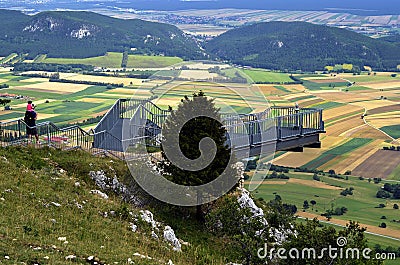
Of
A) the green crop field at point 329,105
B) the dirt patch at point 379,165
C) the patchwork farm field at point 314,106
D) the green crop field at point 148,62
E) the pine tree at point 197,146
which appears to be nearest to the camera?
the pine tree at point 197,146

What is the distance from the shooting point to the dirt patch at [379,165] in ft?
202

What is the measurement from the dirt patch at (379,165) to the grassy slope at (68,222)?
152 feet

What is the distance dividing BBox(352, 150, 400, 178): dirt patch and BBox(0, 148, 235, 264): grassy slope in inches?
1822

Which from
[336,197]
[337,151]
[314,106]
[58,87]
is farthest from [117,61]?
[336,197]

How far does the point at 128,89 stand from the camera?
10219 cm

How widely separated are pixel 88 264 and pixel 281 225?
343 inches

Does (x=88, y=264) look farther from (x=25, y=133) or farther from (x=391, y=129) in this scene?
(x=391, y=129)

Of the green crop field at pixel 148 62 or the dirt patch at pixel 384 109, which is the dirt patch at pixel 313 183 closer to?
the dirt patch at pixel 384 109

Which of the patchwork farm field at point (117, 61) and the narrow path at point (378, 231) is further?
the patchwork farm field at point (117, 61)

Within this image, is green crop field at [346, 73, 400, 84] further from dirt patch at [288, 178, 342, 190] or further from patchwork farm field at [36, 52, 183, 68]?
dirt patch at [288, 178, 342, 190]

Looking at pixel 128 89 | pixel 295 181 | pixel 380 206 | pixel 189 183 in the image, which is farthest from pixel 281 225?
pixel 128 89

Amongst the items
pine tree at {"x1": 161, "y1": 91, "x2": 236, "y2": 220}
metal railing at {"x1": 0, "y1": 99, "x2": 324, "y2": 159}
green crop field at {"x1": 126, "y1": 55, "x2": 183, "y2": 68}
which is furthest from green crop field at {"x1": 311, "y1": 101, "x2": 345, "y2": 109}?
pine tree at {"x1": 161, "y1": 91, "x2": 236, "y2": 220}

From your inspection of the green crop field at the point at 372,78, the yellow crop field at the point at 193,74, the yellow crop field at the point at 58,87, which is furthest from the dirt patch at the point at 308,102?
the yellow crop field at the point at 193,74

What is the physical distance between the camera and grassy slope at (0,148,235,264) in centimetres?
1255
